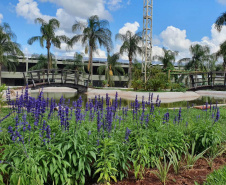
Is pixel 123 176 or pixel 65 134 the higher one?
pixel 65 134

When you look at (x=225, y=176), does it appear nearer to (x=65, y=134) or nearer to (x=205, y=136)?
(x=205, y=136)

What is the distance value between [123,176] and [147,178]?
37 centimetres

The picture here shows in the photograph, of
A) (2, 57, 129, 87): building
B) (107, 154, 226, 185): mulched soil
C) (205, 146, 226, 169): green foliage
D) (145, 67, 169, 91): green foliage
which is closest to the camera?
(107, 154, 226, 185): mulched soil

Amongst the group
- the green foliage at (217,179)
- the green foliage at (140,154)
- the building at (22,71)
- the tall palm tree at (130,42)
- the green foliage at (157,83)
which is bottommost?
the green foliage at (217,179)

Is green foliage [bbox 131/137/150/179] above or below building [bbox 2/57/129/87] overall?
below

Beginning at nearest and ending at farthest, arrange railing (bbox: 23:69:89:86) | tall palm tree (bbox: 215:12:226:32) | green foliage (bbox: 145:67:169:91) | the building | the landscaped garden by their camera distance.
A: the landscaped garden < railing (bbox: 23:69:89:86) < green foliage (bbox: 145:67:169:91) < tall palm tree (bbox: 215:12:226:32) < the building

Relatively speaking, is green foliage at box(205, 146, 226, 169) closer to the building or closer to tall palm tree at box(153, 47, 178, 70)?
tall palm tree at box(153, 47, 178, 70)

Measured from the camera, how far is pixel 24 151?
8.63 ft

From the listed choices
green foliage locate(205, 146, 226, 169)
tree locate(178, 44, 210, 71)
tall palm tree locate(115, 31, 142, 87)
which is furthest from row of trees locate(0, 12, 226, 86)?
green foliage locate(205, 146, 226, 169)

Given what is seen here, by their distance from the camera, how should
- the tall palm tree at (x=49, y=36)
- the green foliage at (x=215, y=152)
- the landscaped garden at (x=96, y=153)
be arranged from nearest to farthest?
the landscaped garden at (x=96, y=153) → the green foliage at (x=215, y=152) → the tall palm tree at (x=49, y=36)

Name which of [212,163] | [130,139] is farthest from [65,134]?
[212,163]

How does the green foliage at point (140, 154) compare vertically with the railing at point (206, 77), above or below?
below

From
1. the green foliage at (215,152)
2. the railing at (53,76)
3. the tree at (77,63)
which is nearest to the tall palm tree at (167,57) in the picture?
the tree at (77,63)

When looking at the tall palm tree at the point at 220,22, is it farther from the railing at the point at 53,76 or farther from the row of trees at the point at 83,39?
the railing at the point at 53,76
